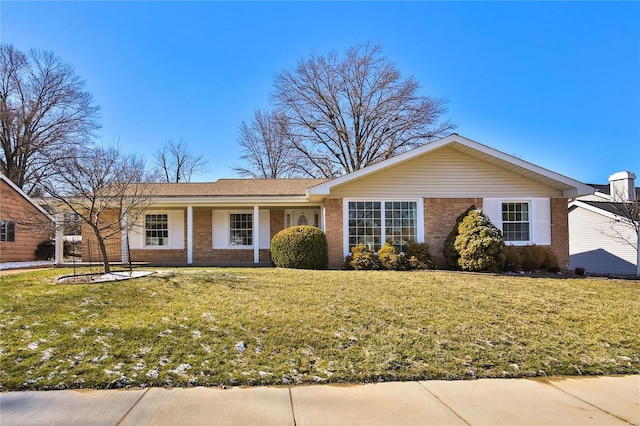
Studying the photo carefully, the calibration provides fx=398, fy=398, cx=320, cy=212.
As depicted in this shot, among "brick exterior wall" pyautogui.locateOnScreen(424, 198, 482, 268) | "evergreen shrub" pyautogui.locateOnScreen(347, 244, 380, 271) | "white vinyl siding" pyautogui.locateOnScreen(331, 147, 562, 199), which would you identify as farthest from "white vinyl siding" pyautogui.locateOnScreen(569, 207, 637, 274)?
"evergreen shrub" pyautogui.locateOnScreen(347, 244, 380, 271)

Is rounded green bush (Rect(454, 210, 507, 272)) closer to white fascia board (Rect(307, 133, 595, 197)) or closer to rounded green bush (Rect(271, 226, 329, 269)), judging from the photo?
white fascia board (Rect(307, 133, 595, 197))

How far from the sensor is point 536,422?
3740 mm

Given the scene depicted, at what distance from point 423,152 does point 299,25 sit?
584cm

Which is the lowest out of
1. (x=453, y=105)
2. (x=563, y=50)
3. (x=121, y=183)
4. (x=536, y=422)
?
(x=536, y=422)

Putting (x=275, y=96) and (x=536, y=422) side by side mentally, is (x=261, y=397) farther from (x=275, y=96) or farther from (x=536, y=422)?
(x=275, y=96)

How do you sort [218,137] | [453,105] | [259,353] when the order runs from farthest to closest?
[453,105], [218,137], [259,353]

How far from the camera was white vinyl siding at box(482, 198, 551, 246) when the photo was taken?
14469mm

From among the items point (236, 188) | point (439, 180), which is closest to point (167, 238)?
point (236, 188)

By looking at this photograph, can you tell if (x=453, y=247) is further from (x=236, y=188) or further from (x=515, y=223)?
(x=236, y=188)

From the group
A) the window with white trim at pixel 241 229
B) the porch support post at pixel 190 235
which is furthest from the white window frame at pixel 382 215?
the porch support post at pixel 190 235

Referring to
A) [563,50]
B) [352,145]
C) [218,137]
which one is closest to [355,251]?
[563,50]

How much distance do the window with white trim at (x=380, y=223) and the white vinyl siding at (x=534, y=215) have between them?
2795 millimetres

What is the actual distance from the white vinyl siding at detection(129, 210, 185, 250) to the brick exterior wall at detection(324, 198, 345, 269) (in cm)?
656

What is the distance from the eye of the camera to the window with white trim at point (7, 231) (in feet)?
59.6
